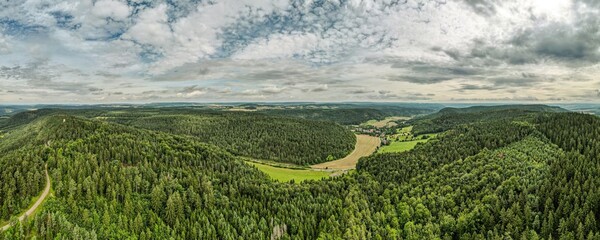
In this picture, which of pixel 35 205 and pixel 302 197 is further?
pixel 302 197

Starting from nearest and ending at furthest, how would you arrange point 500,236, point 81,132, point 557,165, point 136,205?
point 500,236, point 136,205, point 557,165, point 81,132

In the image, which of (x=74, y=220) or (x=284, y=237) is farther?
(x=284, y=237)

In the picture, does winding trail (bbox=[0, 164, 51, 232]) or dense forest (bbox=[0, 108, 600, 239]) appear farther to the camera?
dense forest (bbox=[0, 108, 600, 239])

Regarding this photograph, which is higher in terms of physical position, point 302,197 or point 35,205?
point 35,205

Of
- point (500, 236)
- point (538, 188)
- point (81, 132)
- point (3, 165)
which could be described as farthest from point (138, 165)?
point (538, 188)

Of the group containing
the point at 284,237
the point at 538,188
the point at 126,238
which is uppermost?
the point at 538,188

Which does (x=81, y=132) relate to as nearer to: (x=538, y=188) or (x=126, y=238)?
(x=126, y=238)

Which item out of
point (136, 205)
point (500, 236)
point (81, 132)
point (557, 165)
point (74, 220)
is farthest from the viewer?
point (81, 132)

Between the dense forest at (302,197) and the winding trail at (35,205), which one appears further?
the dense forest at (302,197)
